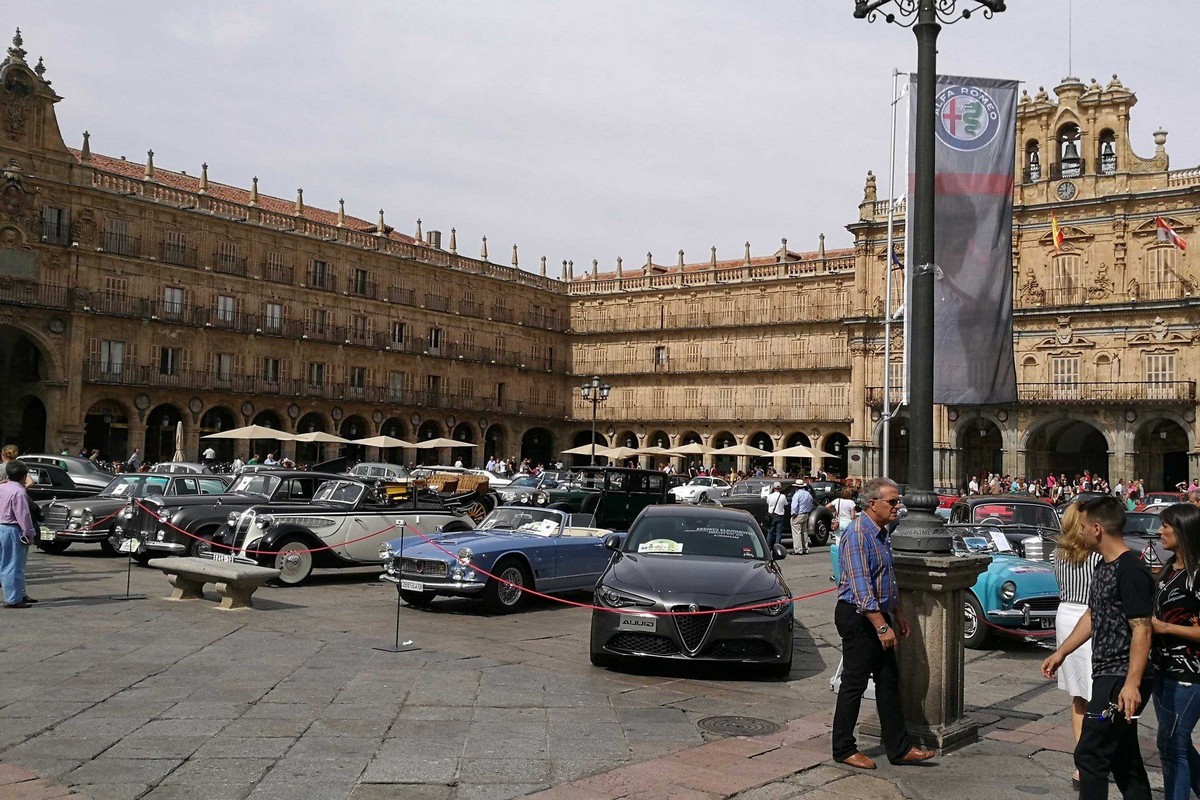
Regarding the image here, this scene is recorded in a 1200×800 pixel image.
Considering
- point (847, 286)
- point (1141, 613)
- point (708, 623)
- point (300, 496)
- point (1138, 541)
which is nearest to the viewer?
point (1141, 613)

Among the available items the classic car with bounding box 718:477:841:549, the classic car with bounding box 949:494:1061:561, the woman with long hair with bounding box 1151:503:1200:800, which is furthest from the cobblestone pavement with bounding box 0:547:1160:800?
the classic car with bounding box 718:477:841:549

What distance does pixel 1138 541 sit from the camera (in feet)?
46.2

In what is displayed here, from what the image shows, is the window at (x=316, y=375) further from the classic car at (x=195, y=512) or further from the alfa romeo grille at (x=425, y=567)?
the alfa romeo grille at (x=425, y=567)

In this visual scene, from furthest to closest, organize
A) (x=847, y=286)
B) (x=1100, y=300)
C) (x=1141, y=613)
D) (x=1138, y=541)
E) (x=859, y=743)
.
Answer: (x=847, y=286), (x=1100, y=300), (x=1138, y=541), (x=859, y=743), (x=1141, y=613)

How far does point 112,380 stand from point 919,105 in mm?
39331

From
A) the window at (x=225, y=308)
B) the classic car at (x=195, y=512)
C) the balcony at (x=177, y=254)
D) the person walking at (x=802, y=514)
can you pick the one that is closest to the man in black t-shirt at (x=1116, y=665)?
the classic car at (x=195, y=512)

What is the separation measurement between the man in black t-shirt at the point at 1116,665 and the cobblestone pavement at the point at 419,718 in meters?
0.88

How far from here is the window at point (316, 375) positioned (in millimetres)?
48156

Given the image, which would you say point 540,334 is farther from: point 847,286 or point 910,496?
point 910,496

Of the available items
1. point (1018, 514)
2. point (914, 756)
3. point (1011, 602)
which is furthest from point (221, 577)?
point (1018, 514)

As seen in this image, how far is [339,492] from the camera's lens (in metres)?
14.9

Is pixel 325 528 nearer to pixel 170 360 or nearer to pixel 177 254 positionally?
pixel 170 360

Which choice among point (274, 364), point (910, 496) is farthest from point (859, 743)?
point (274, 364)

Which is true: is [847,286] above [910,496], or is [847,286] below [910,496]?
above
